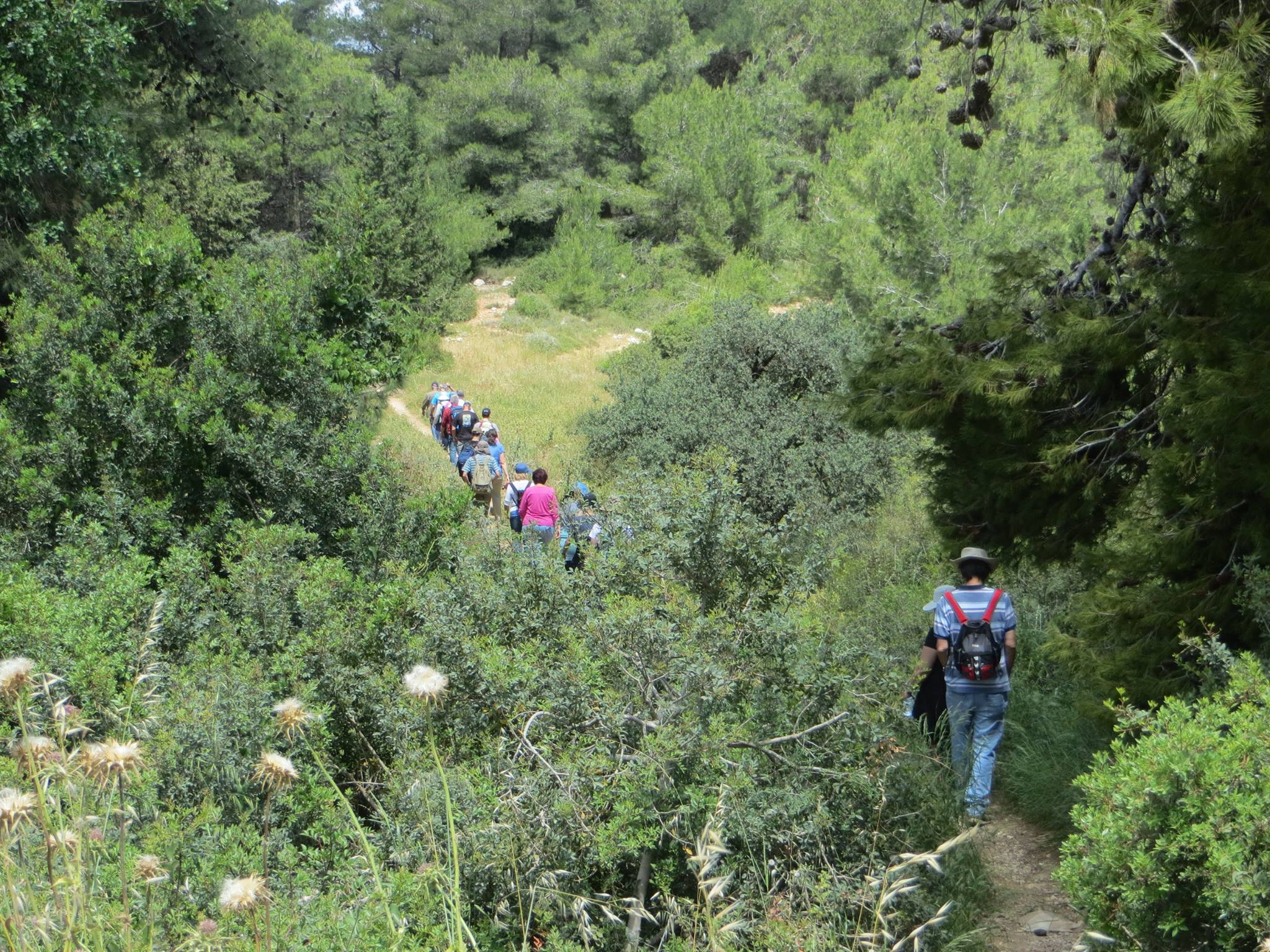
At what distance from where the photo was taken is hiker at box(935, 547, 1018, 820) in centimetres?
557

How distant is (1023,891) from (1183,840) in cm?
228

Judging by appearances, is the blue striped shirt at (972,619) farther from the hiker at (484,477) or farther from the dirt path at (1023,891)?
the hiker at (484,477)

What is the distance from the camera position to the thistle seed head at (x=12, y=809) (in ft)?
6.61

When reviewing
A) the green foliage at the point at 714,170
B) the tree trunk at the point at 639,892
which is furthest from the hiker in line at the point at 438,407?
the green foliage at the point at 714,170

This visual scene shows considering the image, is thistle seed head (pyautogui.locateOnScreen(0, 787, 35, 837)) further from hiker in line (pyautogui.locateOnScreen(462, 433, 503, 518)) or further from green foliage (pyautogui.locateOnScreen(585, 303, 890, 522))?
hiker in line (pyautogui.locateOnScreen(462, 433, 503, 518))

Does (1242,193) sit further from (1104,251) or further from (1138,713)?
(1138,713)

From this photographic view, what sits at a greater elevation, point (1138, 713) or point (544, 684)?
point (544, 684)

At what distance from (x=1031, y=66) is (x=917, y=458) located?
18.6 metres

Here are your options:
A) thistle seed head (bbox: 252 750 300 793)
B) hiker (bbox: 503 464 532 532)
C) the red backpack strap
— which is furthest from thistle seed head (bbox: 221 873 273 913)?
hiker (bbox: 503 464 532 532)

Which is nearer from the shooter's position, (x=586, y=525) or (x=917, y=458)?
(x=917, y=458)

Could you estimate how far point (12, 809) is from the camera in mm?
2039

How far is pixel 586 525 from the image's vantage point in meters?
10.0

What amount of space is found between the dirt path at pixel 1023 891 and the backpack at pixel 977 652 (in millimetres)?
789

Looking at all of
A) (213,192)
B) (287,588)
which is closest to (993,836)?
(287,588)
